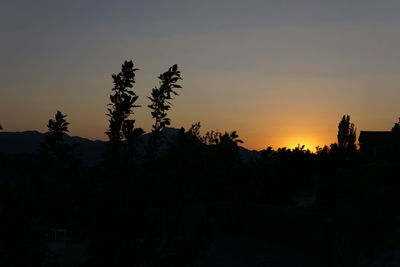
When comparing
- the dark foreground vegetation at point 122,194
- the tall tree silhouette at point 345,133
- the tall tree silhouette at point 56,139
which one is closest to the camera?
the dark foreground vegetation at point 122,194

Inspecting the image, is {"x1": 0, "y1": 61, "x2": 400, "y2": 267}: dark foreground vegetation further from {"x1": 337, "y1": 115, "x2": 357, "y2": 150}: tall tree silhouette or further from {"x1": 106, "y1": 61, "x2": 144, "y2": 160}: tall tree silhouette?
{"x1": 337, "y1": 115, "x2": 357, "y2": 150}: tall tree silhouette

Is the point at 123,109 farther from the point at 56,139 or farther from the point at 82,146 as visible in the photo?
the point at 82,146

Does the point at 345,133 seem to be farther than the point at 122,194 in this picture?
Yes

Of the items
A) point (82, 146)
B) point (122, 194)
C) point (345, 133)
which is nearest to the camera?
point (122, 194)

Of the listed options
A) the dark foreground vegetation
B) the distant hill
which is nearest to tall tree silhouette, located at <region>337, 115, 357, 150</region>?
the distant hill

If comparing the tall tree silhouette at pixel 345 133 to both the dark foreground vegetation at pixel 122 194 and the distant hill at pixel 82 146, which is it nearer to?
the distant hill at pixel 82 146

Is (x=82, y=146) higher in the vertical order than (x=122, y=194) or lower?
higher

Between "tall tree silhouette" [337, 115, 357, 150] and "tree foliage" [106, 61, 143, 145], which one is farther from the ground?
"tall tree silhouette" [337, 115, 357, 150]

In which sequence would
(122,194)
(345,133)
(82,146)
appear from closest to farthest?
(122,194) < (82,146) < (345,133)

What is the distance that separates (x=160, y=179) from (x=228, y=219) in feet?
72.0

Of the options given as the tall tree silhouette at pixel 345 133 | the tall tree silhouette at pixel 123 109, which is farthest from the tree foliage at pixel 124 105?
the tall tree silhouette at pixel 345 133

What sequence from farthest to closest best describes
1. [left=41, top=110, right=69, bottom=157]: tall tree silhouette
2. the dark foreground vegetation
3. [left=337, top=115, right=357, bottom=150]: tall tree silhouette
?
[left=337, top=115, right=357, bottom=150]: tall tree silhouette < [left=41, top=110, right=69, bottom=157]: tall tree silhouette < the dark foreground vegetation

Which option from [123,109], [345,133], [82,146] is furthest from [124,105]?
[345,133]

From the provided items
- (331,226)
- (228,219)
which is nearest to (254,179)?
(228,219)
